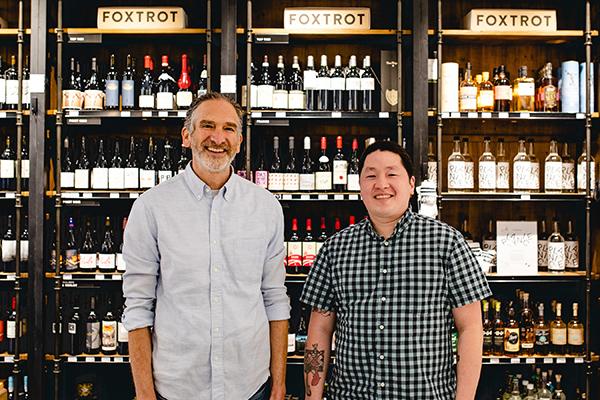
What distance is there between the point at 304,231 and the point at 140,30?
5.04 feet

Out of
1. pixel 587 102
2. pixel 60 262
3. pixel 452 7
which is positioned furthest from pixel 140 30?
pixel 587 102

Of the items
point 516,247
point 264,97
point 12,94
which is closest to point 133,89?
point 12,94

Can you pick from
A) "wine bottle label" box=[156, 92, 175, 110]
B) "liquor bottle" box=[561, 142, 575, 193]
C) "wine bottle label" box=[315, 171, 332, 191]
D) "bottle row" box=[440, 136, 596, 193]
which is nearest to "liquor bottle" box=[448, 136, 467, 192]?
"bottle row" box=[440, 136, 596, 193]

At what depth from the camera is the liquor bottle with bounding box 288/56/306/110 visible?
3779mm

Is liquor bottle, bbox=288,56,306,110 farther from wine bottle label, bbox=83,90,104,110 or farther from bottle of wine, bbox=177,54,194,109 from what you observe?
wine bottle label, bbox=83,90,104,110

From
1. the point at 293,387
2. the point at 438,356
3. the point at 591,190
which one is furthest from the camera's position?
the point at 293,387

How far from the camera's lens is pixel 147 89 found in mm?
3898

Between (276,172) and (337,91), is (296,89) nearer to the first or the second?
(337,91)

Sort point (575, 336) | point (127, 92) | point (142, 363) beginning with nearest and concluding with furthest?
point (142, 363) < point (575, 336) < point (127, 92)

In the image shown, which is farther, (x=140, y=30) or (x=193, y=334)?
(x=140, y=30)

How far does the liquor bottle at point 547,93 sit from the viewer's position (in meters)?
3.86

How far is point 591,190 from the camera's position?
12.2 ft

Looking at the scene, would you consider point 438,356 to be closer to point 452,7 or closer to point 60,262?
point 60,262

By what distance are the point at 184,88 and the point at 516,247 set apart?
2.16 meters
